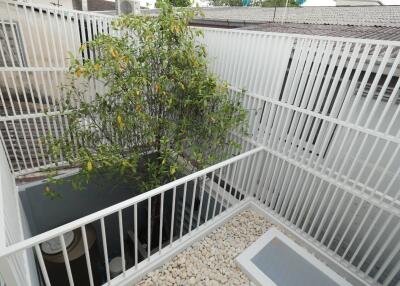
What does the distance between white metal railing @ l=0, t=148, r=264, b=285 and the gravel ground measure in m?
0.14

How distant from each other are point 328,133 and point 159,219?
2675 millimetres

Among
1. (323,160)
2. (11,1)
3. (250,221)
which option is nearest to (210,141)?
(250,221)

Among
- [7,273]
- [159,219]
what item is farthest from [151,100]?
[7,273]

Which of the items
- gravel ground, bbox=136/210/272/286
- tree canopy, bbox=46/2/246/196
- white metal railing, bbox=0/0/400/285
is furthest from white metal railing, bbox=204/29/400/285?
gravel ground, bbox=136/210/272/286

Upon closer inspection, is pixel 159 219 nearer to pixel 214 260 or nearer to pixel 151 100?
pixel 214 260

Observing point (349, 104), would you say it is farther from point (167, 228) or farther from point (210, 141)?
point (167, 228)

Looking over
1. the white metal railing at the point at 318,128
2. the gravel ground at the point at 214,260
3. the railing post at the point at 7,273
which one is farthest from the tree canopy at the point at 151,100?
the railing post at the point at 7,273

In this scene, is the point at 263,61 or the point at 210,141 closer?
the point at 263,61

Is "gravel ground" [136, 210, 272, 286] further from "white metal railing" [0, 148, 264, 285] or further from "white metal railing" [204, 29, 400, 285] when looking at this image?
"white metal railing" [204, 29, 400, 285]

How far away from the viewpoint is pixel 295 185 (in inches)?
118

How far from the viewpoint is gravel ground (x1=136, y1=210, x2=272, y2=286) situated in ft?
7.91

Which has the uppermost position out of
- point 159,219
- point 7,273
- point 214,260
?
point 7,273

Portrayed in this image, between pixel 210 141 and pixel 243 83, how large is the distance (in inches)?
35.2

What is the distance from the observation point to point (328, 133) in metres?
2.45
